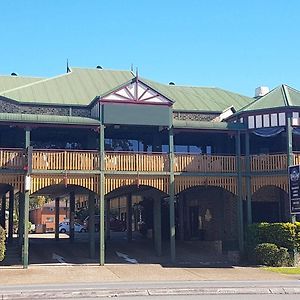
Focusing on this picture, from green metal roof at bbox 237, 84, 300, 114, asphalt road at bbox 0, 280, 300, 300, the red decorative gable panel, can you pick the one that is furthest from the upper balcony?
asphalt road at bbox 0, 280, 300, 300

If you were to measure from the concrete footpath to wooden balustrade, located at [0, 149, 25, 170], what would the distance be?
4480 mm

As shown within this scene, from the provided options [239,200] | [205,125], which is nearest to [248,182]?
[239,200]

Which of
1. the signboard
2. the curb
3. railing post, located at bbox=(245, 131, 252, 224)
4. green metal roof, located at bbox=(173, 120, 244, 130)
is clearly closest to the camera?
the curb

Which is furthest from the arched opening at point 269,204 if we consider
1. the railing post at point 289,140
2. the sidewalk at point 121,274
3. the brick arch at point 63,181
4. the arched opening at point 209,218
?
the brick arch at point 63,181

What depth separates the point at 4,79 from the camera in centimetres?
3488

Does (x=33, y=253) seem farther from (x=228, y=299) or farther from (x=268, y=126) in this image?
(x=228, y=299)

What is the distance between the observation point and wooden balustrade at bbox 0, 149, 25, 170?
25906mm

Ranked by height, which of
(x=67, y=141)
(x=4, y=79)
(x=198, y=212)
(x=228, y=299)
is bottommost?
(x=228, y=299)

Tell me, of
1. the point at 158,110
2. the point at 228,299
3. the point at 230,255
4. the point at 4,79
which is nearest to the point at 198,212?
the point at 230,255

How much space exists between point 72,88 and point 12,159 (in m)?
7.41

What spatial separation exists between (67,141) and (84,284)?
12.6 metres

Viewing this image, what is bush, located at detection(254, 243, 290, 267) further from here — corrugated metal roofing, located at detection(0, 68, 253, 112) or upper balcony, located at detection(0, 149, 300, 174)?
corrugated metal roofing, located at detection(0, 68, 253, 112)

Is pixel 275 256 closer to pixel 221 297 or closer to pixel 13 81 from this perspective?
pixel 221 297

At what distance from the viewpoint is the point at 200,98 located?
34.3m
